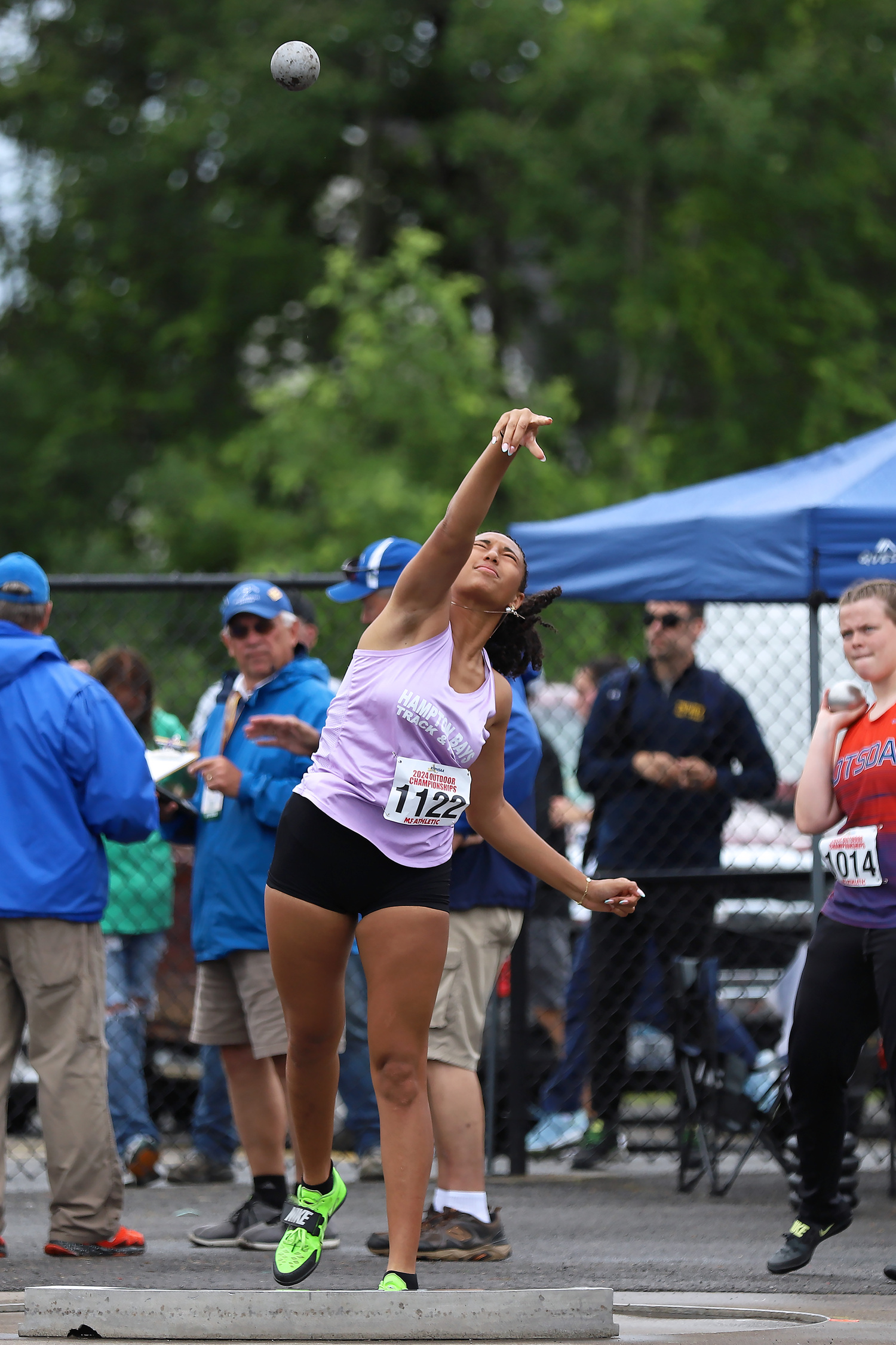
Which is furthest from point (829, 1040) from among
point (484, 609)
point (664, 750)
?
point (664, 750)

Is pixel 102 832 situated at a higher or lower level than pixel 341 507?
higher

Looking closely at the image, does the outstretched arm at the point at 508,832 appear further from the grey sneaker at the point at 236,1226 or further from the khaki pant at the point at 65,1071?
the grey sneaker at the point at 236,1226

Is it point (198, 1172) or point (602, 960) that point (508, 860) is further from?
point (198, 1172)

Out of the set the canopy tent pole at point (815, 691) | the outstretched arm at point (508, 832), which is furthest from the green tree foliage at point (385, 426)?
the outstretched arm at point (508, 832)

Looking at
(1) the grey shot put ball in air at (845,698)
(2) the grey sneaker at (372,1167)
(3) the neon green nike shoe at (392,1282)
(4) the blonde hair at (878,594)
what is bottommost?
(2) the grey sneaker at (372,1167)

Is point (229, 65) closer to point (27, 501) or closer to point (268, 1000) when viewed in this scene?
point (27, 501)

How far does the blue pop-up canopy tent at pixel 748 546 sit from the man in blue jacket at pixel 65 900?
95.5 inches

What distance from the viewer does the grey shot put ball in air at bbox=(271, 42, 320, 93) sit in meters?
5.59

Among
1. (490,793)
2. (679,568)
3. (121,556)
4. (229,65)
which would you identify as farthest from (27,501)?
(490,793)

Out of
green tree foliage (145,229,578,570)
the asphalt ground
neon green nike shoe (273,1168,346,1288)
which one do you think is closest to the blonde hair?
the asphalt ground

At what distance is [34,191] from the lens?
22.0 m

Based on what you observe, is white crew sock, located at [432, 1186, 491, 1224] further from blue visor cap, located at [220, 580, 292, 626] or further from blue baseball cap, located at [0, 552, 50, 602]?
blue baseball cap, located at [0, 552, 50, 602]

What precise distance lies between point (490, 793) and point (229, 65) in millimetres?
17405

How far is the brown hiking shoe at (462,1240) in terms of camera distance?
17.3 feet
